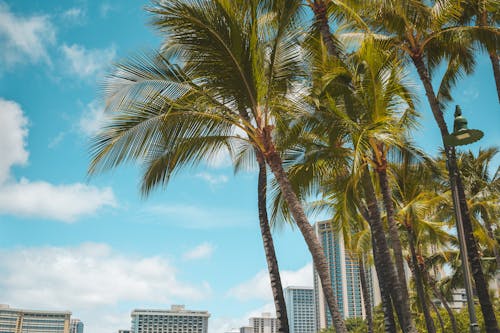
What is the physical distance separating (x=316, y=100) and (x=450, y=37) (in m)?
5.42

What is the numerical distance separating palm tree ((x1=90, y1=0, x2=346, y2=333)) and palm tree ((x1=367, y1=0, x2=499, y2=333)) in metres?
4.05

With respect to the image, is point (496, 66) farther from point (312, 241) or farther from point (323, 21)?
point (312, 241)

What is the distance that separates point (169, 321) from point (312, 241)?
191875 millimetres

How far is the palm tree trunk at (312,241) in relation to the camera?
31.2 feet

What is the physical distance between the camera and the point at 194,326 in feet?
628

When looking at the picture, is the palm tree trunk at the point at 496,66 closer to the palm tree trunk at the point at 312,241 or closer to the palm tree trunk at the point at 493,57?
the palm tree trunk at the point at 493,57

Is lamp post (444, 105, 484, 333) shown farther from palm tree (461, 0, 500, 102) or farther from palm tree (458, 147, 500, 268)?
palm tree (458, 147, 500, 268)

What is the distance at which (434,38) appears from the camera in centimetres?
1387

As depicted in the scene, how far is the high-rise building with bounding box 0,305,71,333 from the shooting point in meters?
167

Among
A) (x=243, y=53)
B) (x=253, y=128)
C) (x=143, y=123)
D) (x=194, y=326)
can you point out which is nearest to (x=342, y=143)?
(x=253, y=128)

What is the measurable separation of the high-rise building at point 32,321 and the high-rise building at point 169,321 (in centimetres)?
2872

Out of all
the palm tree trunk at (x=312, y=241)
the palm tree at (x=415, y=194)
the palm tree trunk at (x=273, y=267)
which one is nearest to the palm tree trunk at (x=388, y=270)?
the palm tree trunk at (x=312, y=241)

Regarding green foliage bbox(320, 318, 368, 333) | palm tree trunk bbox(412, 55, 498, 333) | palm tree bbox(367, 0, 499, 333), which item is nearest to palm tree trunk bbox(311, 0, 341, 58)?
palm tree bbox(367, 0, 499, 333)

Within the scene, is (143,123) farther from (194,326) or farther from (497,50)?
(194,326)
